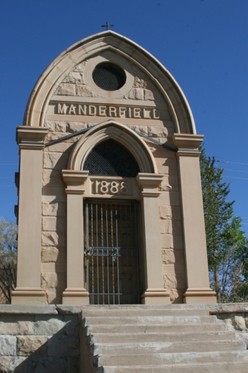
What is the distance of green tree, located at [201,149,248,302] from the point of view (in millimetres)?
26719

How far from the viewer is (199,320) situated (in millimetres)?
8234

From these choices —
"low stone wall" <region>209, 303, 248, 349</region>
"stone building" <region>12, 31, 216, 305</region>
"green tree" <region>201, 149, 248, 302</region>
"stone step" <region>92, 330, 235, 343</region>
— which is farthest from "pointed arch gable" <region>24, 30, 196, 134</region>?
"green tree" <region>201, 149, 248, 302</region>

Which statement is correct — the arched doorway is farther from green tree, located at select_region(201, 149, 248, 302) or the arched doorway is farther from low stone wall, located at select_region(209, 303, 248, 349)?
green tree, located at select_region(201, 149, 248, 302)

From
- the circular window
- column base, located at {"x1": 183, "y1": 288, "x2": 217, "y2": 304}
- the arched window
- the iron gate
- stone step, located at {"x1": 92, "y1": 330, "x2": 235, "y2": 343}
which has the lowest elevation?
stone step, located at {"x1": 92, "y1": 330, "x2": 235, "y2": 343}

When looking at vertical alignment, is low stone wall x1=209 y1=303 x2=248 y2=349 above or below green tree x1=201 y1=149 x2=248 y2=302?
below

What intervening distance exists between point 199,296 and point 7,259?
2519cm

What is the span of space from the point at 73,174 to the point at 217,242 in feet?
61.0

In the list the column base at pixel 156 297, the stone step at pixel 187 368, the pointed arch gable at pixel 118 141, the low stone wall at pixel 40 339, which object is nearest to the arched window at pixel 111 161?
the pointed arch gable at pixel 118 141

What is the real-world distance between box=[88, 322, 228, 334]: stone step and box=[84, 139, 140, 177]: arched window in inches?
140

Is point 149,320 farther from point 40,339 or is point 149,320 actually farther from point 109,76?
point 109,76

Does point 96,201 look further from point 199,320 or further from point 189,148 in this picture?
point 199,320

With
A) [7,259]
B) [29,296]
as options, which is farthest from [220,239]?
[29,296]

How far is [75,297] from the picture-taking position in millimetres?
9062

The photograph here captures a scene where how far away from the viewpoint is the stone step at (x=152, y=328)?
7.53 metres
